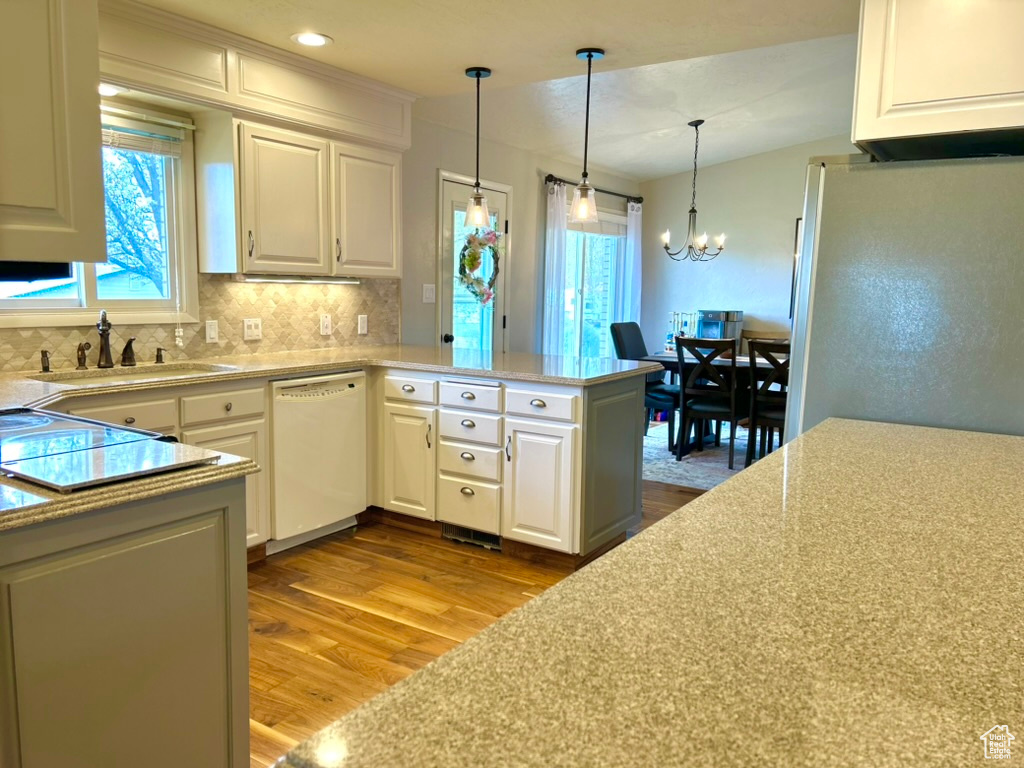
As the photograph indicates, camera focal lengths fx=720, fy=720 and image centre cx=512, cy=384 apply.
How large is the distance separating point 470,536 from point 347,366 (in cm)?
106

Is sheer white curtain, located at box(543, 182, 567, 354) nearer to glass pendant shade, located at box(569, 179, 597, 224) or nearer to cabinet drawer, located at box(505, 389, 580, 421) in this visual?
glass pendant shade, located at box(569, 179, 597, 224)

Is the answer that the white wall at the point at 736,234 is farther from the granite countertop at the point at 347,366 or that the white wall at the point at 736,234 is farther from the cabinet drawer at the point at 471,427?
the cabinet drawer at the point at 471,427

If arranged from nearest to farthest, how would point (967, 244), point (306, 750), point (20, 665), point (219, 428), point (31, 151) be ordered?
point (306, 750)
point (20, 665)
point (31, 151)
point (967, 244)
point (219, 428)

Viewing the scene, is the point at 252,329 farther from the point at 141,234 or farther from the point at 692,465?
the point at 692,465

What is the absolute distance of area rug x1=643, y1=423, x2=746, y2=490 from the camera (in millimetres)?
4977

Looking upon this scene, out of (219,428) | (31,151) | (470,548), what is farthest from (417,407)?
(31,151)

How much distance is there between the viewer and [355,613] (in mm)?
2877

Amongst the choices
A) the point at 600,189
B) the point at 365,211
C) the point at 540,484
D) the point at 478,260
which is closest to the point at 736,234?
the point at 600,189

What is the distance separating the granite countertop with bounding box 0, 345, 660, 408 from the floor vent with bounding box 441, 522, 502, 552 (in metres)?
0.81

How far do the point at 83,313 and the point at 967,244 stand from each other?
3.23 m

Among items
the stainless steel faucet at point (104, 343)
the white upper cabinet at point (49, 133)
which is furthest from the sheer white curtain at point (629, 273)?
the white upper cabinet at point (49, 133)

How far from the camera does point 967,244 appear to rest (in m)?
1.75

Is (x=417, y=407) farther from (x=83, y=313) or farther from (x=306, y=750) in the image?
(x=306, y=750)

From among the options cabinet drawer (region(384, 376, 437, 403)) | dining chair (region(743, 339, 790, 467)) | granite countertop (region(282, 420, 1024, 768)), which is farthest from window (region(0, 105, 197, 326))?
dining chair (region(743, 339, 790, 467))
